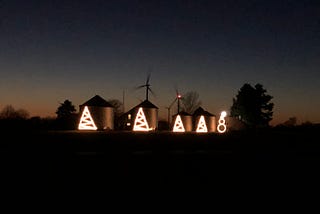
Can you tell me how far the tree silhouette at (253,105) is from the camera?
246 ft

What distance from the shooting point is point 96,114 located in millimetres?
49125

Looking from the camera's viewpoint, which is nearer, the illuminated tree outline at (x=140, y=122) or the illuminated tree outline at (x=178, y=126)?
the illuminated tree outline at (x=140, y=122)

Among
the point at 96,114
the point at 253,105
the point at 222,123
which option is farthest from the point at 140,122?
the point at 253,105

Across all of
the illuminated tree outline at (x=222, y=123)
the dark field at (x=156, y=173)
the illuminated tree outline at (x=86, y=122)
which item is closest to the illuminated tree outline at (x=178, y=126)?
the illuminated tree outline at (x=222, y=123)

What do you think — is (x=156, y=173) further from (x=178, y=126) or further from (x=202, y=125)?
(x=202, y=125)

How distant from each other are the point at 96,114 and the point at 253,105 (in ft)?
128

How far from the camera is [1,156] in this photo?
49.7 feet

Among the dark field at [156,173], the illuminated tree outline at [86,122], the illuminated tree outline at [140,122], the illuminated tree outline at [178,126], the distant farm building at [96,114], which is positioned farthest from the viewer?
the illuminated tree outline at [178,126]

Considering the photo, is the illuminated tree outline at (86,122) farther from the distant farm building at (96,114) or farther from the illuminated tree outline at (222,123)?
the illuminated tree outline at (222,123)

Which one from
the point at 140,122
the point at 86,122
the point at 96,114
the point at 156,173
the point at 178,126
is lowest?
the point at 156,173

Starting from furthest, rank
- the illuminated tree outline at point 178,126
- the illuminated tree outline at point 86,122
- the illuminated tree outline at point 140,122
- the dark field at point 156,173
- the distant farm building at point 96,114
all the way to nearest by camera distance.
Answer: the illuminated tree outline at point 178,126 < the illuminated tree outline at point 140,122 < the distant farm building at point 96,114 < the illuminated tree outline at point 86,122 < the dark field at point 156,173

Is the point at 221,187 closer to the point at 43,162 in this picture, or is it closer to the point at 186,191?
the point at 186,191

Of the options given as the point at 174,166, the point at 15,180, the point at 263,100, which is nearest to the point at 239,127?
the point at 263,100

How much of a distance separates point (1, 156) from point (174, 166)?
7.64 meters
